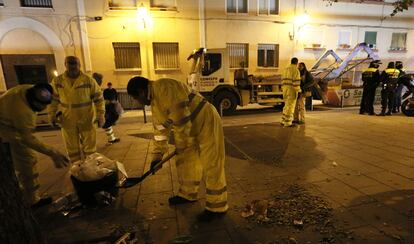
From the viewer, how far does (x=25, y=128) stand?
2.99m

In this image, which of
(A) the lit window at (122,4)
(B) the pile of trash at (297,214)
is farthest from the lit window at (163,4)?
(B) the pile of trash at (297,214)

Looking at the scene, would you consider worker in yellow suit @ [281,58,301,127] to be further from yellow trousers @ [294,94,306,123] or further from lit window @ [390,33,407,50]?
lit window @ [390,33,407,50]

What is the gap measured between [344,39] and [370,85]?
331 inches

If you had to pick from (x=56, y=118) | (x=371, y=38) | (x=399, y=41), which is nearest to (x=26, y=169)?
(x=56, y=118)

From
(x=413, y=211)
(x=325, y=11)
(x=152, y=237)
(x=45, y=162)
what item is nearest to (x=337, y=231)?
(x=413, y=211)

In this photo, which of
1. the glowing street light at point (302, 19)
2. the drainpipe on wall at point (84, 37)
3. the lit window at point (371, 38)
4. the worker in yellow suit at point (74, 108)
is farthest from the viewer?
the lit window at point (371, 38)

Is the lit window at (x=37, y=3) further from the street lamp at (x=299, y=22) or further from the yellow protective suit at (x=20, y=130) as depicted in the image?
the street lamp at (x=299, y=22)

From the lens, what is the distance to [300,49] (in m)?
15.4

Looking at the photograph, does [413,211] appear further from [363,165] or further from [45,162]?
[45,162]

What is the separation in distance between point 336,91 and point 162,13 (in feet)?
30.8

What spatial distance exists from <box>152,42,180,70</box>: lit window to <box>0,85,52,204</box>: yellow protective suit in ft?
35.1

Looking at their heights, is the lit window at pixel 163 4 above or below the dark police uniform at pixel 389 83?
above

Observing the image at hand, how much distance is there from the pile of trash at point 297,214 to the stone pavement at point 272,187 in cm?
9

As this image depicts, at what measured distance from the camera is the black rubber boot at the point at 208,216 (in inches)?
112
